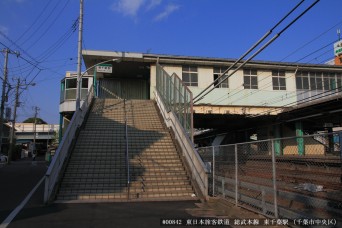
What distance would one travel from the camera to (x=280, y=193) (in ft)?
24.4

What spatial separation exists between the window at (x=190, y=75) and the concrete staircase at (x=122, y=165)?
7888 millimetres

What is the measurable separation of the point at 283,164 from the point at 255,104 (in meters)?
20.5

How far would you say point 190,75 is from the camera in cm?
2711

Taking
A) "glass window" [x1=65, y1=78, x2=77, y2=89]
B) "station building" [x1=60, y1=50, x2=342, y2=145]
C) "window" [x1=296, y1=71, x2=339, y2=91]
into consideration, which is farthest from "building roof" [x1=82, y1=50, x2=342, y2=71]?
"glass window" [x1=65, y1=78, x2=77, y2=89]

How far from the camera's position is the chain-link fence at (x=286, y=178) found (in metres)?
6.12

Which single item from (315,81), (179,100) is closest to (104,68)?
(179,100)

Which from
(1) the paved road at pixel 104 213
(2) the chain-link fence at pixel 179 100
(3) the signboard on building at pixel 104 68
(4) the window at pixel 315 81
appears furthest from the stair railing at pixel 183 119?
(4) the window at pixel 315 81

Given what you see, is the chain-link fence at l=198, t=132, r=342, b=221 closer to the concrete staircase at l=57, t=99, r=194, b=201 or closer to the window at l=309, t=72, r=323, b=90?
the concrete staircase at l=57, t=99, r=194, b=201

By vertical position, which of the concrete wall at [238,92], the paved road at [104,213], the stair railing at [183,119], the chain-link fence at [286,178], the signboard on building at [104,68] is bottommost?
the paved road at [104,213]

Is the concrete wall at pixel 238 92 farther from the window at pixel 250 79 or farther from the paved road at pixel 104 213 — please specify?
the paved road at pixel 104 213

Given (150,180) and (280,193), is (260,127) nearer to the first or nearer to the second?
(150,180)

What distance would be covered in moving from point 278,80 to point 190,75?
705 centimetres

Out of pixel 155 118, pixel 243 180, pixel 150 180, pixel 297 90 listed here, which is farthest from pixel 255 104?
pixel 243 180

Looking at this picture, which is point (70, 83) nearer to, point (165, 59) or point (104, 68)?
point (104, 68)
